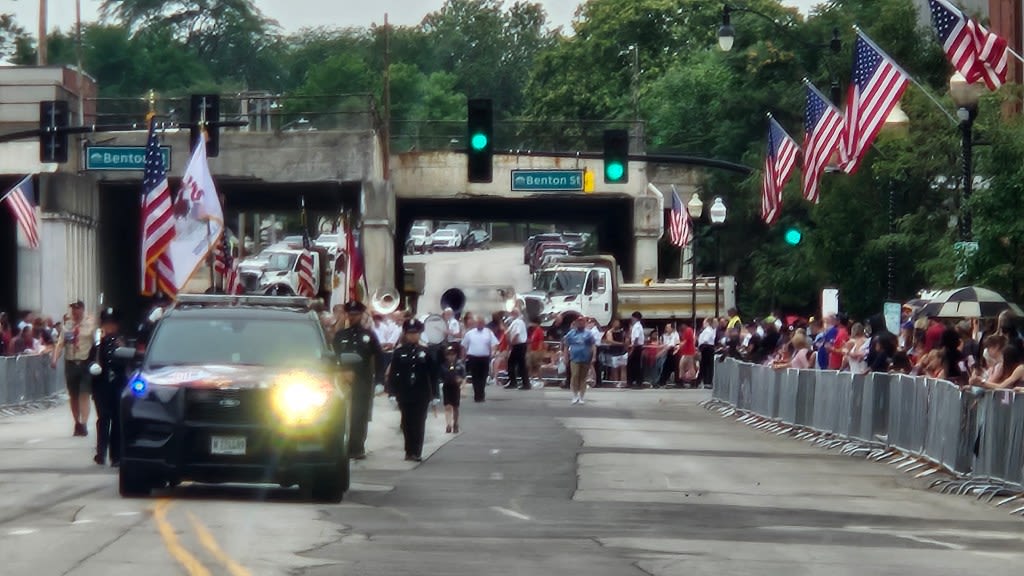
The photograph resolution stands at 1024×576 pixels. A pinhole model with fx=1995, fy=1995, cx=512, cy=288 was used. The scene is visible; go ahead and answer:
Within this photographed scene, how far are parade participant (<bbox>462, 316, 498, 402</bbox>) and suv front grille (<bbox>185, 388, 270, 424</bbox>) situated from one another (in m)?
20.9

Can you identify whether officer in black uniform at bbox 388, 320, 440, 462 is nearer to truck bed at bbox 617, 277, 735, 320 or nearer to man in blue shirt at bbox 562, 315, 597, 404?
man in blue shirt at bbox 562, 315, 597, 404

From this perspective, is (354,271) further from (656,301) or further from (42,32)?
(42,32)

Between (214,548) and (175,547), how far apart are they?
259 mm

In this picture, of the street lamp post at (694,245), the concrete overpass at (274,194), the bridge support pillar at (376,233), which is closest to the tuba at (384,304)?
the bridge support pillar at (376,233)

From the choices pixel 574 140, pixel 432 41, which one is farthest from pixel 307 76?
pixel 574 140

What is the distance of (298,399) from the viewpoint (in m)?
17.2

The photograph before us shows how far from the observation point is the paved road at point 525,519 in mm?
13023

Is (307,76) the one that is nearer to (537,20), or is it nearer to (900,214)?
(537,20)

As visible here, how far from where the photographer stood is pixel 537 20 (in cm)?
15388

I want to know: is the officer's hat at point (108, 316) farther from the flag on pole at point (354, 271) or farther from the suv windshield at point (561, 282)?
the suv windshield at point (561, 282)

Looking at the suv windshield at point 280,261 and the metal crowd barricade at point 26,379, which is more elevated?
the suv windshield at point 280,261

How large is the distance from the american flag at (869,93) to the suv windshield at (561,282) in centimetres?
3098

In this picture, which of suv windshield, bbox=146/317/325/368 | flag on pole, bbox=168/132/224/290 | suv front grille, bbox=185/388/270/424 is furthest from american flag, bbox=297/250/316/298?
suv front grille, bbox=185/388/270/424

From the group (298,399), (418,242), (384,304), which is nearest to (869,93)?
(298,399)
